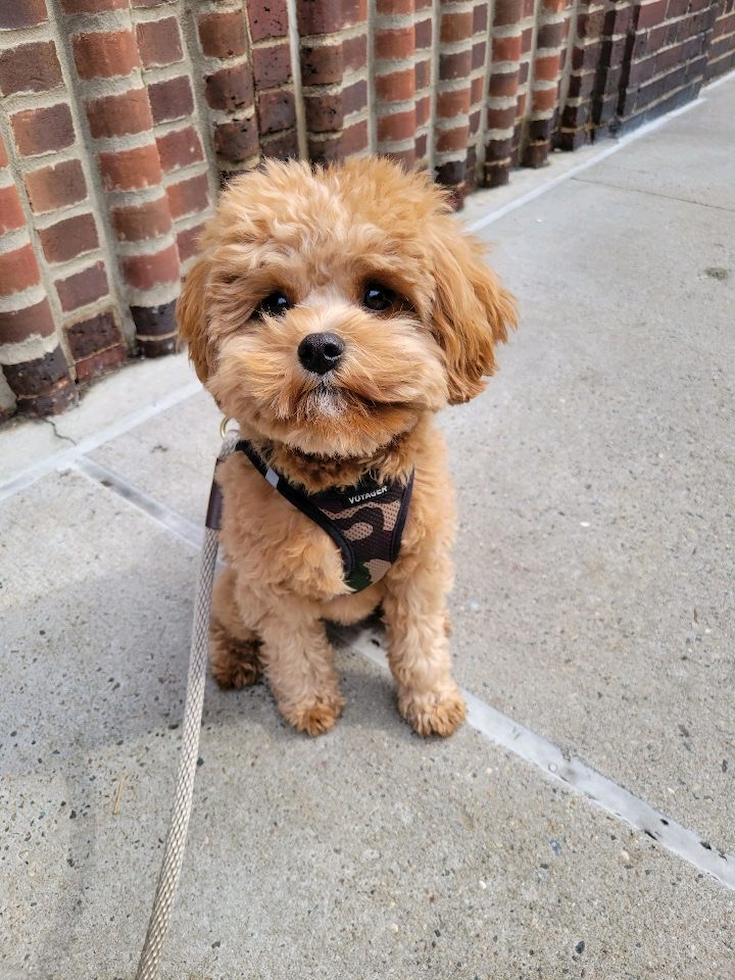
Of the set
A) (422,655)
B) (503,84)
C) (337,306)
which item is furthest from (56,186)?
(503,84)

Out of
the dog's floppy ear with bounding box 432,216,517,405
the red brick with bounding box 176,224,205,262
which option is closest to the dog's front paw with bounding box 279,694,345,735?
the dog's floppy ear with bounding box 432,216,517,405

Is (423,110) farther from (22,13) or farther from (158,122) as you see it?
(22,13)

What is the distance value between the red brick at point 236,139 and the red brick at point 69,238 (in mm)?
703

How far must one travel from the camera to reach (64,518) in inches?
104

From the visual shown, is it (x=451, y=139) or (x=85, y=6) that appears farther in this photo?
(x=451, y=139)

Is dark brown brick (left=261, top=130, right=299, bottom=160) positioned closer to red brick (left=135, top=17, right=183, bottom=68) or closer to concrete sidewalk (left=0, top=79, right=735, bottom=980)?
red brick (left=135, top=17, right=183, bottom=68)

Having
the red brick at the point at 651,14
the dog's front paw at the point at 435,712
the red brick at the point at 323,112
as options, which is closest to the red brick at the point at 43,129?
the red brick at the point at 323,112

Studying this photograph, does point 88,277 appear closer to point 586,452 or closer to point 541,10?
point 586,452

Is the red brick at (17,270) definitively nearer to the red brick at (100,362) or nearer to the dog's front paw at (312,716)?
the red brick at (100,362)

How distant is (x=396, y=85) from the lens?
3.93 metres

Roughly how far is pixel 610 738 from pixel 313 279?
136cm

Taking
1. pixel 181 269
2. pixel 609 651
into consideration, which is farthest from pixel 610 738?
pixel 181 269

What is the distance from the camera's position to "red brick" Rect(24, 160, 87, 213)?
277 centimetres

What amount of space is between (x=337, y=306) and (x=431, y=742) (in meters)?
1.14
